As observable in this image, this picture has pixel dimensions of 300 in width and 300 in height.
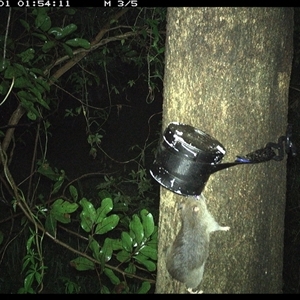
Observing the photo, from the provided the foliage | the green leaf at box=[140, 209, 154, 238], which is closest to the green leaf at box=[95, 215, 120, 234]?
the foliage

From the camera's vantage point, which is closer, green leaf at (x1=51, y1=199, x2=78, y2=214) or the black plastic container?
the black plastic container

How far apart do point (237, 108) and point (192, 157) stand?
0.17 meters

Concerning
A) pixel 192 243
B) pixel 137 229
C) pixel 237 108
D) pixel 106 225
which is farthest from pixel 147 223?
pixel 237 108

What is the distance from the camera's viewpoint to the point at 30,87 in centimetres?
185

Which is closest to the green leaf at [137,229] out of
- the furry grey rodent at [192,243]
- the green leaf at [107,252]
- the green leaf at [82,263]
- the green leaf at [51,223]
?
the green leaf at [107,252]

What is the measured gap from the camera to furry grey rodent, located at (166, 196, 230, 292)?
1131mm

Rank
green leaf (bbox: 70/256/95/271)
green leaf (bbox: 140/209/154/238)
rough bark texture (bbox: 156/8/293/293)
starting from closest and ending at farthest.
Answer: rough bark texture (bbox: 156/8/293/293) → green leaf (bbox: 140/209/154/238) → green leaf (bbox: 70/256/95/271)

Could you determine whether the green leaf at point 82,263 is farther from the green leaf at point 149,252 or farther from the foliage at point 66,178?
the green leaf at point 149,252

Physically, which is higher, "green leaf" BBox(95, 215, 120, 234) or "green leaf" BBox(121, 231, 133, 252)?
"green leaf" BBox(95, 215, 120, 234)

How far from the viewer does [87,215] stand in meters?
1.71

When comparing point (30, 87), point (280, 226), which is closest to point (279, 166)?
point (280, 226)

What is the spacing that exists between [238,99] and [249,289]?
503mm

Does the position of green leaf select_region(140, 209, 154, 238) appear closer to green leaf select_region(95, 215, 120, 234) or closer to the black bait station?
green leaf select_region(95, 215, 120, 234)

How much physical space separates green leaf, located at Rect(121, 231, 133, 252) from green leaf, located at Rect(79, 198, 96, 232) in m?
0.13
